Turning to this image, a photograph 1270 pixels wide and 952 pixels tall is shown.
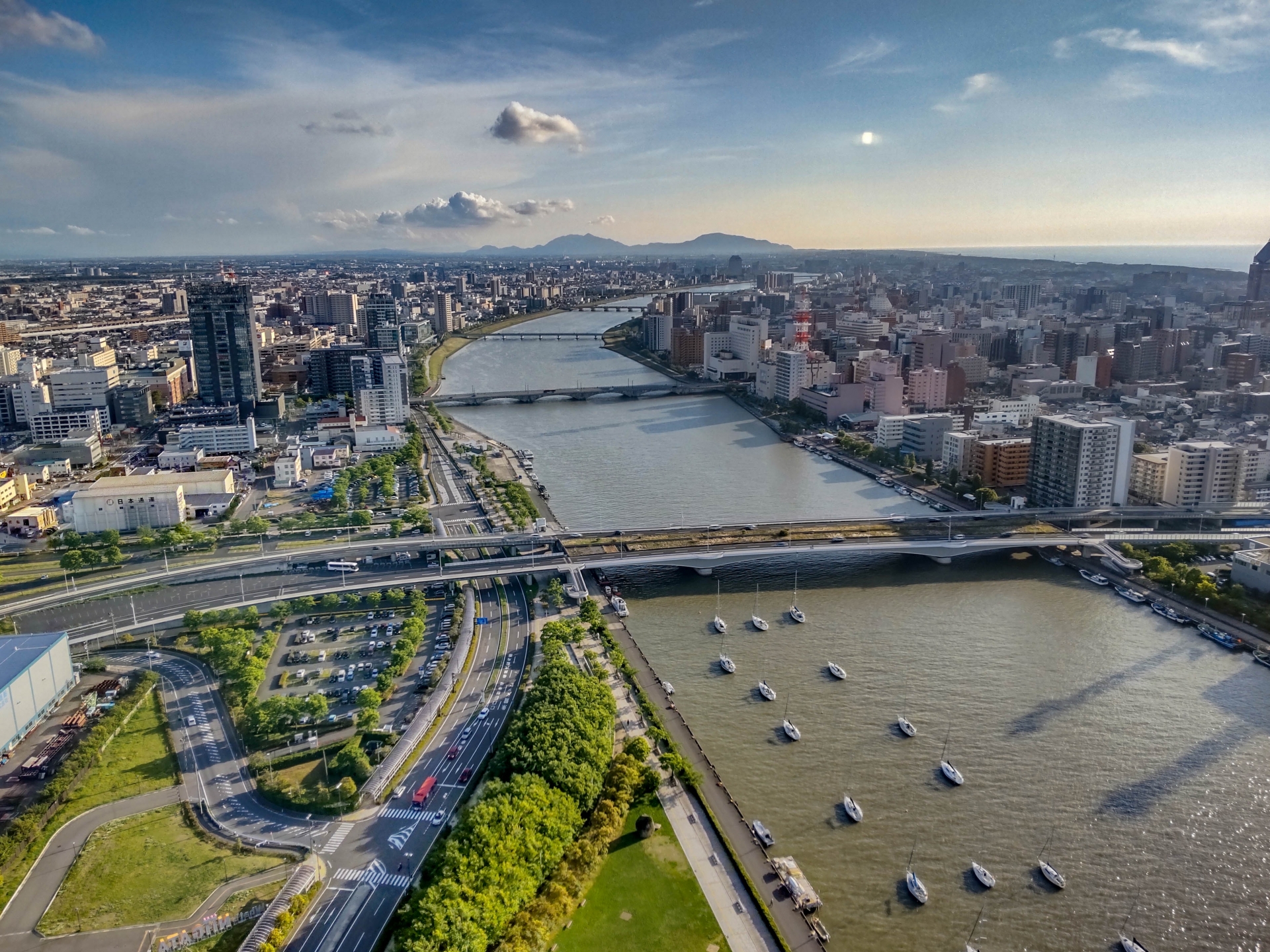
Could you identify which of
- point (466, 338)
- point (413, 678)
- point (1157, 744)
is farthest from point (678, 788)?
point (466, 338)

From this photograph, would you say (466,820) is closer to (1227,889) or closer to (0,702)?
(0,702)

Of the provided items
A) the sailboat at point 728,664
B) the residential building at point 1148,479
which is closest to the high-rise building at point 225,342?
the sailboat at point 728,664

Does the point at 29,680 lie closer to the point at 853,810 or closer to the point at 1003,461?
the point at 853,810

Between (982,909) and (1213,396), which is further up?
(1213,396)

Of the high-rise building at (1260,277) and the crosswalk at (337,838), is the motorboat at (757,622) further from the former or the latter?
the high-rise building at (1260,277)

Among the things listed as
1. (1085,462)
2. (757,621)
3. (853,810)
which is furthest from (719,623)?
(1085,462)
